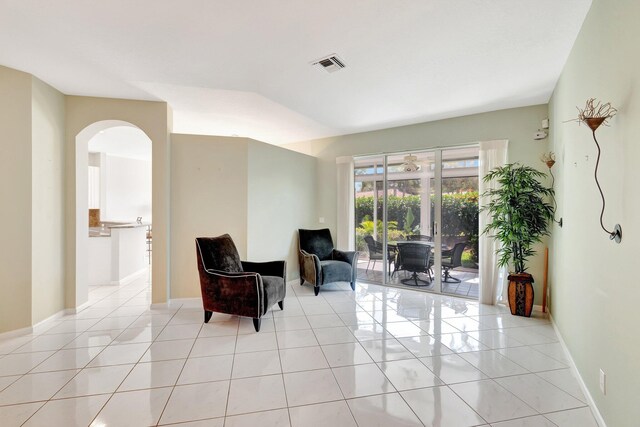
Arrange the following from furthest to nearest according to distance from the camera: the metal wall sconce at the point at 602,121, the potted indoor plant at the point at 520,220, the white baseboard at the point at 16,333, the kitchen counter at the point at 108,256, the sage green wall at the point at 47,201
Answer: the kitchen counter at the point at 108,256 < the potted indoor plant at the point at 520,220 < the sage green wall at the point at 47,201 < the white baseboard at the point at 16,333 < the metal wall sconce at the point at 602,121

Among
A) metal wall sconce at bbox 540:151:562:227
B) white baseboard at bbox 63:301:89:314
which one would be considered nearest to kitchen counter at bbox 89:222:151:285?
white baseboard at bbox 63:301:89:314

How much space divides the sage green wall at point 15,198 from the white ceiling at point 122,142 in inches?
73.9

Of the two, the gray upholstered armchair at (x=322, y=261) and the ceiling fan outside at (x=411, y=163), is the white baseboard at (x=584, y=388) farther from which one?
the ceiling fan outside at (x=411, y=163)

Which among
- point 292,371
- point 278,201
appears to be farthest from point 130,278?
point 292,371

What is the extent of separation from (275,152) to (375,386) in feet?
12.6

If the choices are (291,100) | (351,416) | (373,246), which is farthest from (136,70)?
(373,246)

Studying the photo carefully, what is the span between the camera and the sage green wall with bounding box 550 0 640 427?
4.86ft

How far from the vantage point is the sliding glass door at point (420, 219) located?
4578 millimetres

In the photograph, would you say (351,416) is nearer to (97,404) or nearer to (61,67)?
(97,404)

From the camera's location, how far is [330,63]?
9.42 ft

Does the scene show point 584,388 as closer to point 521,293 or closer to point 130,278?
point 521,293

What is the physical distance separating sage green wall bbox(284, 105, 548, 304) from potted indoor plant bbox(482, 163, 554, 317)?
12.4 inches

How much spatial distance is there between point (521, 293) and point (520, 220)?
0.98m

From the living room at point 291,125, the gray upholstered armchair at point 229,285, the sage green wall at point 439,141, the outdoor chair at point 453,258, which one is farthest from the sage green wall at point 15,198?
the outdoor chair at point 453,258
